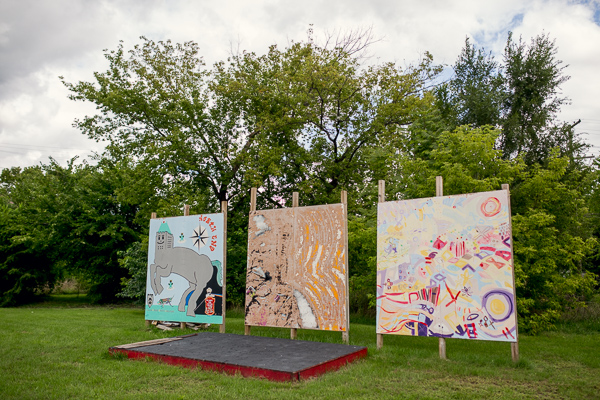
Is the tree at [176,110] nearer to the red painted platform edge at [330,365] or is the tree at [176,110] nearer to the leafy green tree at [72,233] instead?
Answer: the leafy green tree at [72,233]

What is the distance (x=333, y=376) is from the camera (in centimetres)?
528

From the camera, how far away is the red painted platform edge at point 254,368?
507cm

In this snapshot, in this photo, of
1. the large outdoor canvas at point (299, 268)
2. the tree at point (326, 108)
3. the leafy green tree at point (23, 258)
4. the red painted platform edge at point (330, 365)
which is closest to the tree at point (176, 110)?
the tree at point (326, 108)

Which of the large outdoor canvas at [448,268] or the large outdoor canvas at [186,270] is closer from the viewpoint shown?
the large outdoor canvas at [448,268]

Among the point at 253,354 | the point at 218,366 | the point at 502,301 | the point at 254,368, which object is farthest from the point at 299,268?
the point at 502,301

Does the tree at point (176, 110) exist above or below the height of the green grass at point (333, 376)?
above

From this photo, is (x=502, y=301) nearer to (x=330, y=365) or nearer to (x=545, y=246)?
(x=330, y=365)

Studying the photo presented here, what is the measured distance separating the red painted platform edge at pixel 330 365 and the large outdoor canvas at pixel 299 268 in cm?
120

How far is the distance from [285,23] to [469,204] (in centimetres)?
1163

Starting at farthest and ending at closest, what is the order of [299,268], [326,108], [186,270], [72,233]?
[72,233], [326,108], [186,270], [299,268]

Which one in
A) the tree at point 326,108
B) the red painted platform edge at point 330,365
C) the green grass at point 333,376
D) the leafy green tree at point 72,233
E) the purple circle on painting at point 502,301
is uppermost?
the tree at point 326,108

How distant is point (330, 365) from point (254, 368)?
1.06m

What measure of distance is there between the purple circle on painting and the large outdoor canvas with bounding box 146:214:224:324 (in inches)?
205

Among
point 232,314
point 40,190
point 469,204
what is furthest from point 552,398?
point 40,190
